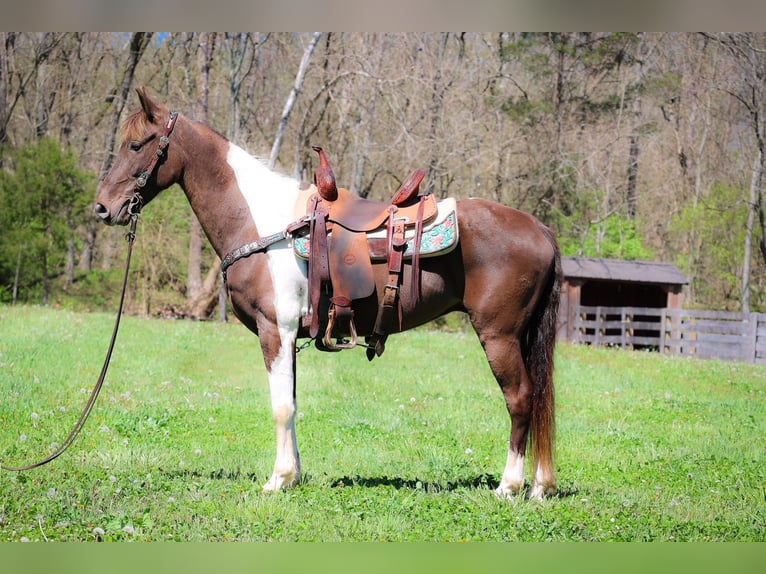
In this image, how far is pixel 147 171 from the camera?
4.17 m

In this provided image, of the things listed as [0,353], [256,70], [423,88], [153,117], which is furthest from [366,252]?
[256,70]

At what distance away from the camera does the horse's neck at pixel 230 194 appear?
4.26 metres

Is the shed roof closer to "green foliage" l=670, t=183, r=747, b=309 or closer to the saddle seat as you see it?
"green foliage" l=670, t=183, r=747, b=309

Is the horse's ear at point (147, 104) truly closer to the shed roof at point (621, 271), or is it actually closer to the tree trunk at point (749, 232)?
the shed roof at point (621, 271)

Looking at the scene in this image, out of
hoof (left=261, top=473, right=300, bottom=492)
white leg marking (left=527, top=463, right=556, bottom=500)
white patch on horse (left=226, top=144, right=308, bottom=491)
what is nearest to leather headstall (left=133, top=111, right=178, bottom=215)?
white patch on horse (left=226, top=144, right=308, bottom=491)

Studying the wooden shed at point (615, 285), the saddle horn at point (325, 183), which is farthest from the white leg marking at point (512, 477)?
the wooden shed at point (615, 285)

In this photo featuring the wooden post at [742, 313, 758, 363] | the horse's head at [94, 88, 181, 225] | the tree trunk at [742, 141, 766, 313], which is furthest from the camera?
the tree trunk at [742, 141, 766, 313]

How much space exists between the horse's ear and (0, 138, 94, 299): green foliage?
12.1 m

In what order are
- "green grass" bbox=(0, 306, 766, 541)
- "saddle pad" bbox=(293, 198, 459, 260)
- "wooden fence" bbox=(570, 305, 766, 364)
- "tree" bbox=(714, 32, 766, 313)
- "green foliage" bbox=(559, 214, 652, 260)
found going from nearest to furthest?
"green grass" bbox=(0, 306, 766, 541)
"saddle pad" bbox=(293, 198, 459, 260)
"wooden fence" bbox=(570, 305, 766, 364)
"tree" bbox=(714, 32, 766, 313)
"green foliage" bbox=(559, 214, 652, 260)

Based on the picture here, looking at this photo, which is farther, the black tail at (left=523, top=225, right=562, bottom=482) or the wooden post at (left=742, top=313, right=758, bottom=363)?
the wooden post at (left=742, top=313, right=758, bottom=363)

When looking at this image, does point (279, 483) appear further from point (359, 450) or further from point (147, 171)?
point (147, 171)

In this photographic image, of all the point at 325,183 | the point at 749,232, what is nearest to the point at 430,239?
the point at 325,183

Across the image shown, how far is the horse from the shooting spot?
411 centimetres

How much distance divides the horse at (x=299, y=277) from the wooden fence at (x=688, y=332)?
28.5ft
